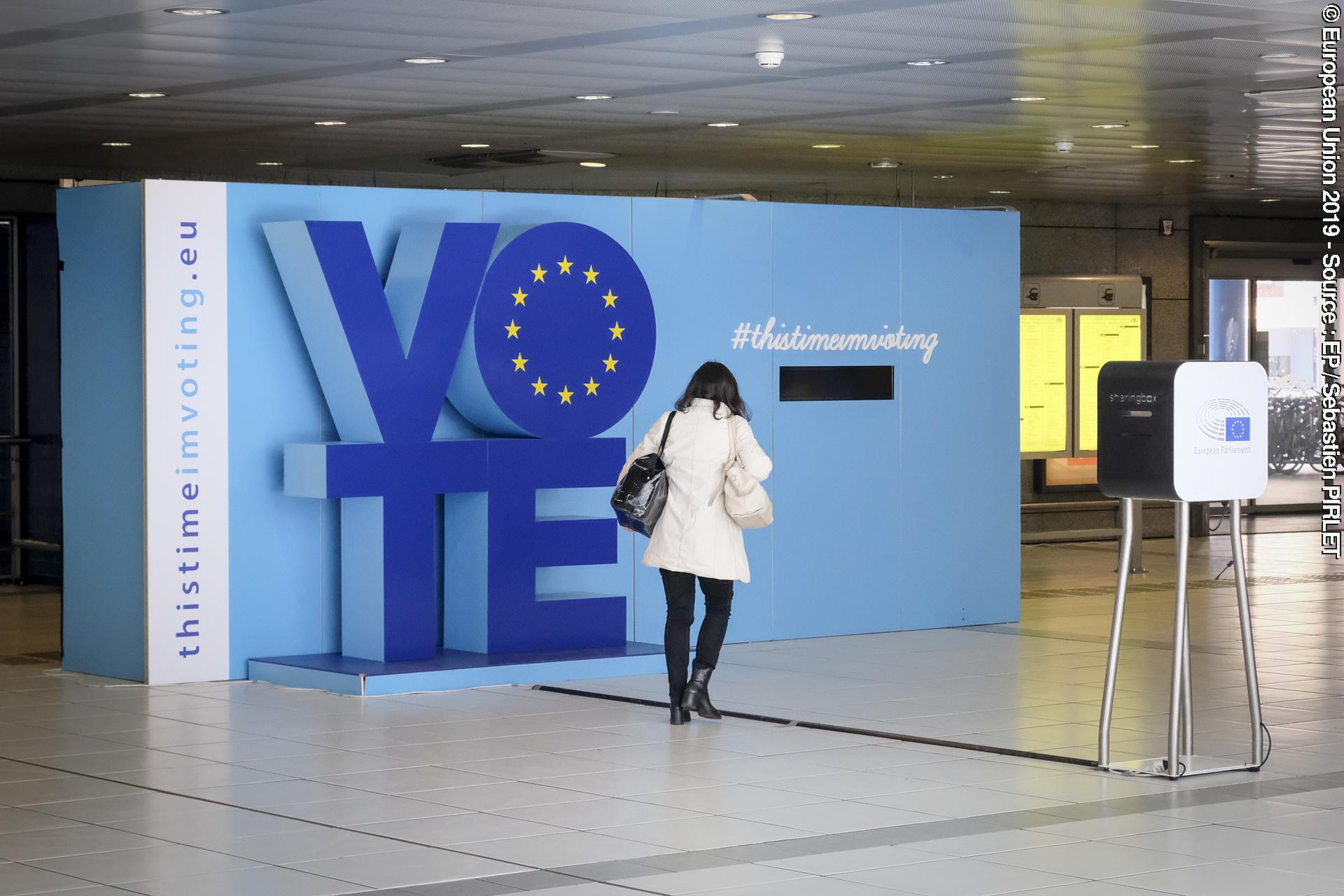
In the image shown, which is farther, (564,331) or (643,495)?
(564,331)

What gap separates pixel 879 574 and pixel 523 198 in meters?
3.44

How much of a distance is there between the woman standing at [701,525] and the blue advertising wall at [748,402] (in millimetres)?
2087

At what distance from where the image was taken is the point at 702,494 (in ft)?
28.3

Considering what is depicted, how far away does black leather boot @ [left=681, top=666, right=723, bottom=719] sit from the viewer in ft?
28.4

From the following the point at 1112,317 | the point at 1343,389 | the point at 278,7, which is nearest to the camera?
the point at 278,7

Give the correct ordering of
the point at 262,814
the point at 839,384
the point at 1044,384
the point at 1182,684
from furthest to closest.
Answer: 1. the point at 1044,384
2. the point at 839,384
3. the point at 1182,684
4. the point at 262,814

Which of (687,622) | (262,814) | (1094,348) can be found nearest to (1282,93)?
(687,622)

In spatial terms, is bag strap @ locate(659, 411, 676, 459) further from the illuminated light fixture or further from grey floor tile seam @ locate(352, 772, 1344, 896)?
the illuminated light fixture

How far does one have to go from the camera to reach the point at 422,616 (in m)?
10.1

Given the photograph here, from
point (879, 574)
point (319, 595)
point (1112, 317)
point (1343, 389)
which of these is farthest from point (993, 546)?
point (1343, 389)

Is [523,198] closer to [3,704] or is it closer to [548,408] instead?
[548,408]

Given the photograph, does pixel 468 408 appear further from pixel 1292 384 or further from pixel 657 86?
pixel 1292 384

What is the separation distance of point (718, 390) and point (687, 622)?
3.52ft

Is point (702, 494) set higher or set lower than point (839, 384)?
lower
